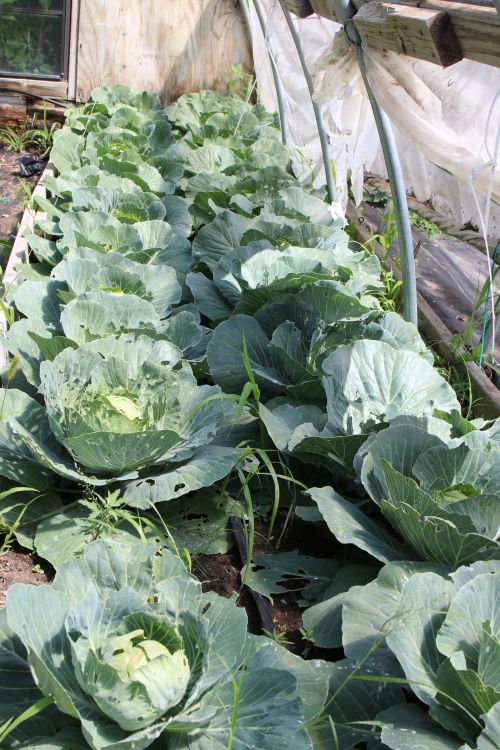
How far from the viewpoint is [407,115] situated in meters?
2.56

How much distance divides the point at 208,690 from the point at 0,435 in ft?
3.17

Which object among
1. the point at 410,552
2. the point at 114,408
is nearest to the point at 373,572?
the point at 410,552

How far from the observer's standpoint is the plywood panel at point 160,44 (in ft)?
20.9

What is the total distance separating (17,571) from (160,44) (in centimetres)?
582

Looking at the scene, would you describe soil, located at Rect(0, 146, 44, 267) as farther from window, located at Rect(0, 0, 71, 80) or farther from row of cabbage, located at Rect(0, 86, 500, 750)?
window, located at Rect(0, 0, 71, 80)

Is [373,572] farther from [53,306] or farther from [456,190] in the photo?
[456,190]

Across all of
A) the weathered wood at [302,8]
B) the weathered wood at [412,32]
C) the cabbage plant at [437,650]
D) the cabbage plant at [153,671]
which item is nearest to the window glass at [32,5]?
the weathered wood at [302,8]

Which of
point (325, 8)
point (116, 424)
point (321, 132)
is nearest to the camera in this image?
point (116, 424)

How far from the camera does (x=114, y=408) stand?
2.02 m

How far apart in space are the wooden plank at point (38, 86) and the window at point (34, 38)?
5 centimetres

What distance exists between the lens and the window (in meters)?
6.03

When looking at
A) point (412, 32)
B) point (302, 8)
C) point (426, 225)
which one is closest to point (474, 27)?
point (412, 32)

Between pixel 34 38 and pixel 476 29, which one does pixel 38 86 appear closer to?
pixel 34 38

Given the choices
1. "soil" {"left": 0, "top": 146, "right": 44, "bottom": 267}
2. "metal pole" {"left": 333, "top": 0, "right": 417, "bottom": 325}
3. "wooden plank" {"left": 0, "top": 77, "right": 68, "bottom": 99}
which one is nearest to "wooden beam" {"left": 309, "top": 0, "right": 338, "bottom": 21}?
"metal pole" {"left": 333, "top": 0, "right": 417, "bottom": 325}
